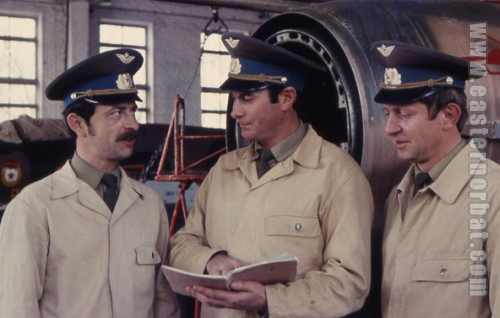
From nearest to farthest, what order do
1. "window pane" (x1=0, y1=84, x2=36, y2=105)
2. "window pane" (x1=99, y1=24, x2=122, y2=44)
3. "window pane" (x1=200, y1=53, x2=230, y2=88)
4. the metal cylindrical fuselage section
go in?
the metal cylindrical fuselage section < "window pane" (x1=0, y1=84, x2=36, y2=105) < "window pane" (x1=99, y1=24, x2=122, y2=44) < "window pane" (x1=200, y1=53, x2=230, y2=88)

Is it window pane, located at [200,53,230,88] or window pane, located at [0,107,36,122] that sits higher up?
window pane, located at [200,53,230,88]

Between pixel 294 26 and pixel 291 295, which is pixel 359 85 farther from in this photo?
pixel 291 295

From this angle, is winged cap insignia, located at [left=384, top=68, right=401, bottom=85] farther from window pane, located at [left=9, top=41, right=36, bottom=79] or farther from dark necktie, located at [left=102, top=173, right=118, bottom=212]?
window pane, located at [left=9, top=41, right=36, bottom=79]

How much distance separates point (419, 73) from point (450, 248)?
62cm

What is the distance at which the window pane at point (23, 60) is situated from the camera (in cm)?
1169

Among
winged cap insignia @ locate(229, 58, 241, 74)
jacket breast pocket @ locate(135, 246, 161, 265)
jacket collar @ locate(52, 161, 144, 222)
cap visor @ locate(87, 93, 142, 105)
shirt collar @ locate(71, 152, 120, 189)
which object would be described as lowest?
jacket breast pocket @ locate(135, 246, 161, 265)

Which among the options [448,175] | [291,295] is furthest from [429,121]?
[291,295]

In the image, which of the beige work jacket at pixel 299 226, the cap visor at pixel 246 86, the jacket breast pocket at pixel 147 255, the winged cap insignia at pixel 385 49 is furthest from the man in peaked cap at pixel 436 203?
the jacket breast pocket at pixel 147 255

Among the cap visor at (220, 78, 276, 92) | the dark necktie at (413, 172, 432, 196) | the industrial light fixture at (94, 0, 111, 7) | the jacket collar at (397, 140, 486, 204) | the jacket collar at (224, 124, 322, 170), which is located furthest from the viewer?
the industrial light fixture at (94, 0, 111, 7)

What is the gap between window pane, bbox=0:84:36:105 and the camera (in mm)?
11656

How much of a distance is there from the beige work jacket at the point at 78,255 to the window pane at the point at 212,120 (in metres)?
10.9

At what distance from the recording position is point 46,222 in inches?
86.6

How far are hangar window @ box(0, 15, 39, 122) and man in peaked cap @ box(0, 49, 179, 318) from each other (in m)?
9.84

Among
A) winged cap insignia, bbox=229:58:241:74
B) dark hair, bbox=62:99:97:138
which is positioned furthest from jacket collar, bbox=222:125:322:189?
dark hair, bbox=62:99:97:138
